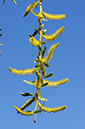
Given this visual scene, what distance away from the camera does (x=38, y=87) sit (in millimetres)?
1951

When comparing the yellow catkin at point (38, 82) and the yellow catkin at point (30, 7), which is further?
the yellow catkin at point (30, 7)

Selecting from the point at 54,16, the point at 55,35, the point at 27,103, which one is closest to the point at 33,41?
the point at 55,35

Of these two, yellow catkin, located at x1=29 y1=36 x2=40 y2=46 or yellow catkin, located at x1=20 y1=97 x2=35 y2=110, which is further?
yellow catkin, located at x1=29 y1=36 x2=40 y2=46

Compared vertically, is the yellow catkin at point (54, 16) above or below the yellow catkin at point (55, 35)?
above

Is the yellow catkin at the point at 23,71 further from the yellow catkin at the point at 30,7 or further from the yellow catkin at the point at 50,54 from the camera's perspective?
the yellow catkin at the point at 30,7

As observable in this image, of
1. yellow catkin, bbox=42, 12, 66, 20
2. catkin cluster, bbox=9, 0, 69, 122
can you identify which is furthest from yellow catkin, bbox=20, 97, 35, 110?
yellow catkin, bbox=42, 12, 66, 20

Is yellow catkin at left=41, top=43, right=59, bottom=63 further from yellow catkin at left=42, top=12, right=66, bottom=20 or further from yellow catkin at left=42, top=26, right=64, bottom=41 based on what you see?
yellow catkin at left=42, top=12, right=66, bottom=20

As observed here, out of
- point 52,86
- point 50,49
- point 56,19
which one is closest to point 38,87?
point 52,86

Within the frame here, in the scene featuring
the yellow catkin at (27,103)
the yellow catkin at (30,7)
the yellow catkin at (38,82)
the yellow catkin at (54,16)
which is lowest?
the yellow catkin at (27,103)

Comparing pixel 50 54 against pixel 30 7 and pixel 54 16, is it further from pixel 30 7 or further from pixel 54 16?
pixel 30 7

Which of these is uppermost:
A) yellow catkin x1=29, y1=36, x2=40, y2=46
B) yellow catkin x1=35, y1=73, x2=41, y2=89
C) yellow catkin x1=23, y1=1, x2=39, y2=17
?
yellow catkin x1=23, y1=1, x2=39, y2=17

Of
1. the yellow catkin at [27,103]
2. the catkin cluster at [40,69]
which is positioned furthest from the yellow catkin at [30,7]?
the yellow catkin at [27,103]

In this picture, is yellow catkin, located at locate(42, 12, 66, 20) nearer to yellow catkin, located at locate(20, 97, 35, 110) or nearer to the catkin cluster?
the catkin cluster

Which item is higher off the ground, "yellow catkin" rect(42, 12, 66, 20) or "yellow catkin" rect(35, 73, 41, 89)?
"yellow catkin" rect(42, 12, 66, 20)
